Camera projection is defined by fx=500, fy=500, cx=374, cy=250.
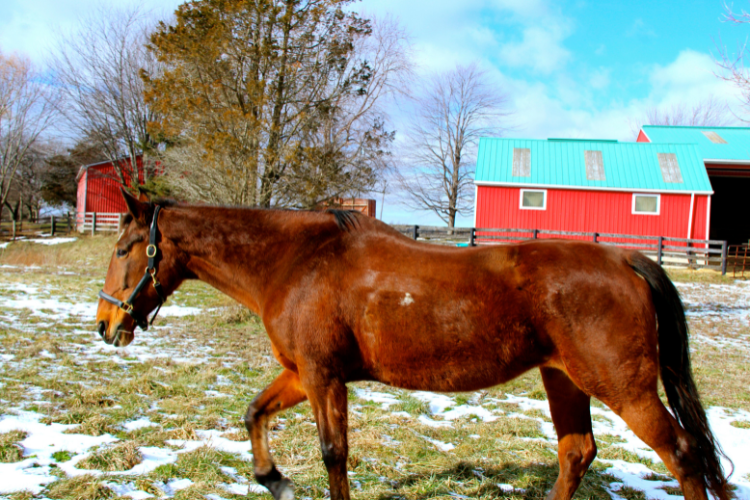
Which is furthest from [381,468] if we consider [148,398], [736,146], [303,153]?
[736,146]

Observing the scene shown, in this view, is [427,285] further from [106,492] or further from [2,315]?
[2,315]

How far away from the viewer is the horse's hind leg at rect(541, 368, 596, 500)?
10.6 feet

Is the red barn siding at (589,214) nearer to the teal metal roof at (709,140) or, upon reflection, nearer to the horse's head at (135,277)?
the teal metal roof at (709,140)

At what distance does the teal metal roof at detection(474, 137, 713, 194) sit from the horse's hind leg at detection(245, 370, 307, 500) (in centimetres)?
2247

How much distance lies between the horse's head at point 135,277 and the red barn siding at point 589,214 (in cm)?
2267

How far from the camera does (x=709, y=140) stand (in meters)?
28.1

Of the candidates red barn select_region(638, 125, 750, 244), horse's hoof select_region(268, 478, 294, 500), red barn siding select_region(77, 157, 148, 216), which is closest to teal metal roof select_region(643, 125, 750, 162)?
red barn select_region(638, 125, 750, 244)

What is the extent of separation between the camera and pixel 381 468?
3.62m

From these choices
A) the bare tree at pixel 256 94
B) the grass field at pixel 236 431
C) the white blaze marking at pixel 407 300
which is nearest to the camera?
the white blaze marking at pixel 407 300

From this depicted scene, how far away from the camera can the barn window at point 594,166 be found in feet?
80.4

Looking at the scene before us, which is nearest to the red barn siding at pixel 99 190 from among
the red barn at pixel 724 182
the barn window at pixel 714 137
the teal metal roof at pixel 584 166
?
the teal metal roof at pixel 584 166

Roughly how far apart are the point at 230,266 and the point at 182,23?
741 centimetres

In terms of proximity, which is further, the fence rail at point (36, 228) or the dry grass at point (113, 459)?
the fence rail at point (36, 228)

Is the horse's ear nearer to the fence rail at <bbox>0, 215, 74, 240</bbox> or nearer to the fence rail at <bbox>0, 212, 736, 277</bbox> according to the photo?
the fence rail at <bbox>0, 212, 736, 277</bbox>
